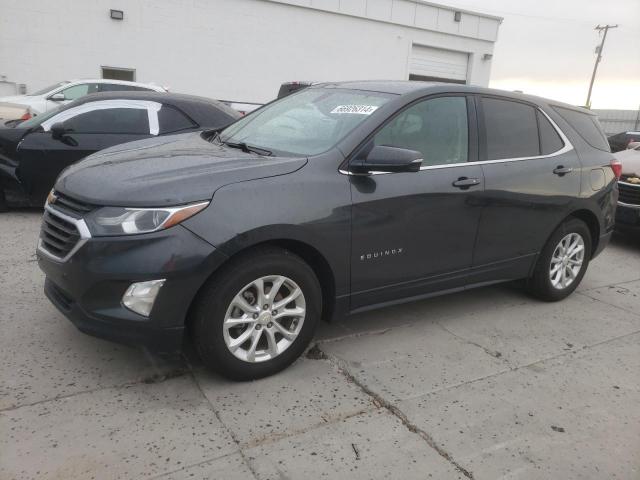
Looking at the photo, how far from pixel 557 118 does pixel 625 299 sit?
1910mm

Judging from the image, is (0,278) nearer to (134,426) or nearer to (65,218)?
(65,218)

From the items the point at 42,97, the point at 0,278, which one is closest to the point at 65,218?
the point at 0,278

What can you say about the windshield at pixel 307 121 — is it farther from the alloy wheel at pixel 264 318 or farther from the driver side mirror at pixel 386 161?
the alloy wheel at pixel 264 318

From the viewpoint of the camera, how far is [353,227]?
3287 millimetres

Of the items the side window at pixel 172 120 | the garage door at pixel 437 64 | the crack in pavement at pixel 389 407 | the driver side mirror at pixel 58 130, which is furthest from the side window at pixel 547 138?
the garage door at pixel 437 64

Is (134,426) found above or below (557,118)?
below

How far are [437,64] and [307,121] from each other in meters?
19.7

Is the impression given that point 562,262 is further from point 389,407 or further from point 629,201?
point 629,201

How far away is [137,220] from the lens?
9.02ft

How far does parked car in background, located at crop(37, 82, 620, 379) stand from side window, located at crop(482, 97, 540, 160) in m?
0.01

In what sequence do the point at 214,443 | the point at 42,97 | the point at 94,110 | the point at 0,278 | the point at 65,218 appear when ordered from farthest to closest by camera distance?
the point at 42,97
the point at 94,110
the point at 0,278
the point at 65,218
the point at 214,443

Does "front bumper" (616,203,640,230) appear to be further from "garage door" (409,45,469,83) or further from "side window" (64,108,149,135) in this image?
"garage door" (409,45,469,83)

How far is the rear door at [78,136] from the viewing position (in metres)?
6.19

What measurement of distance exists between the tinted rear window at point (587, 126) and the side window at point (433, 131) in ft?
4.36
